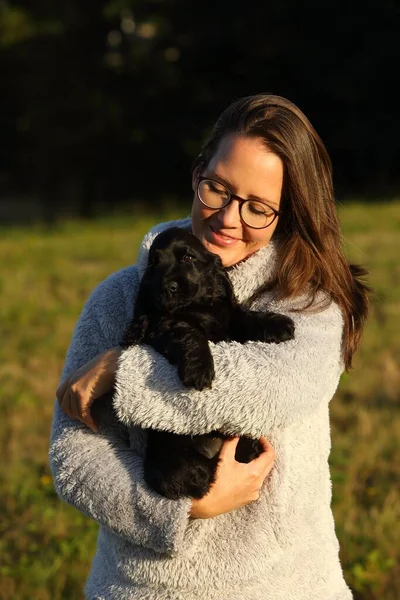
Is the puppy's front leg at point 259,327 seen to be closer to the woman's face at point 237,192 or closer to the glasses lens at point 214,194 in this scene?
the woman's face at point 237,192

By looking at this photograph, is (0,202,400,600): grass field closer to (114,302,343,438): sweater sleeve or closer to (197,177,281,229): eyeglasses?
(197,177,281,229): eyeglasses

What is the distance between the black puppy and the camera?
2193 mm

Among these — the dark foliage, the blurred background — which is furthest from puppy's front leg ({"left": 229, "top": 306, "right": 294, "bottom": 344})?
the dark foliage

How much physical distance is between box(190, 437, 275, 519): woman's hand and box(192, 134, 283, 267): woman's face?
0.60 meters

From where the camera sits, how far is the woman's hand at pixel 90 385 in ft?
7.52

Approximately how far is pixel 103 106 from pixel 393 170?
8853 mm

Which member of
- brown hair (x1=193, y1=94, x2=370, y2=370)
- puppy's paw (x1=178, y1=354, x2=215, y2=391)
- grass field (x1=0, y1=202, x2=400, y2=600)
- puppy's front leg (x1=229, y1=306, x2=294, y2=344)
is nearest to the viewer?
puppy's paw (x1=178, y1=354, x2=215, y2=391)

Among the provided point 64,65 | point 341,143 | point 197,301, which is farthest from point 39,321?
point 64,65

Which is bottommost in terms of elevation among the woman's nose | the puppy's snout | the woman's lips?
the puppy's snout

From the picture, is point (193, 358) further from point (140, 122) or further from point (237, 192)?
point (140, 122)

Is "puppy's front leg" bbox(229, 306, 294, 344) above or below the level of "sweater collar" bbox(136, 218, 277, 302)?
below

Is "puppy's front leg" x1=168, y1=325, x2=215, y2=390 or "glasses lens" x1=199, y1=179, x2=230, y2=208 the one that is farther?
"glasses lens" x1=199, y1=179, x2=230, y2=208

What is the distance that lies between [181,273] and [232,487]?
23.1 inches

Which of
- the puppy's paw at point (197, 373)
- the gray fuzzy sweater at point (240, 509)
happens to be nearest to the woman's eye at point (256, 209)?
the gray fuzzy sweater at point (240, 509)
